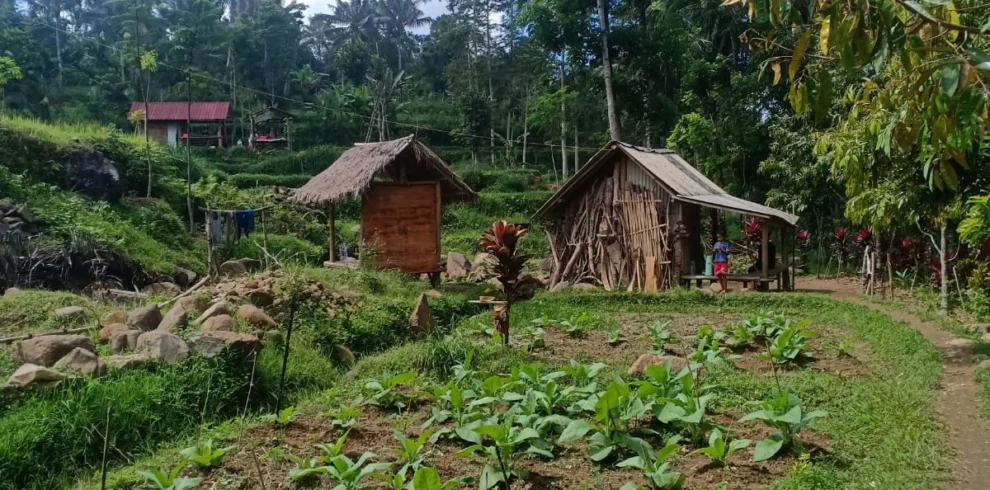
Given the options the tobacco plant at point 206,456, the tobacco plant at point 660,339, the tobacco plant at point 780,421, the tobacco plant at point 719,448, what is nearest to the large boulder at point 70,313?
the tobacco plant at point 206,456

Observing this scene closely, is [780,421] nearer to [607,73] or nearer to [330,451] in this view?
[330,451]

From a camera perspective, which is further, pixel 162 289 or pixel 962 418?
pixel 162 289

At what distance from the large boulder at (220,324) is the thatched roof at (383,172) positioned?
246 inches

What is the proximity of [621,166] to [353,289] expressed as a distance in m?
7.25

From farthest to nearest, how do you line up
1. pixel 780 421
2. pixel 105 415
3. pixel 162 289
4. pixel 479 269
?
pixel 479 269, pixel 162 289, pixel 105 415, pixel 780 421

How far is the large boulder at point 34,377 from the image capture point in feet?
20.3

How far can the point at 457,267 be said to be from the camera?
63.6ft

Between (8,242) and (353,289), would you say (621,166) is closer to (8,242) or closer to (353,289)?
(353,289)

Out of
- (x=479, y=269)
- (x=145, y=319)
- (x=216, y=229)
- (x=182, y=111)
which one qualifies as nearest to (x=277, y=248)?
(x=216, y=229)

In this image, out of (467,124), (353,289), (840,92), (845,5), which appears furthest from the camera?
(467,124)

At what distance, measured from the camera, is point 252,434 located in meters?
5.68

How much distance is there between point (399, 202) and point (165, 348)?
8.54 meters

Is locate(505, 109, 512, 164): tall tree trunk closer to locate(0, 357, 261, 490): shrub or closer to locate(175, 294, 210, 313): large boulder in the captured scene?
locate(175, 294, 210, 313): large boulder

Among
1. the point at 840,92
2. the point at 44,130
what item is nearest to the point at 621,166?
the point at 840,92
